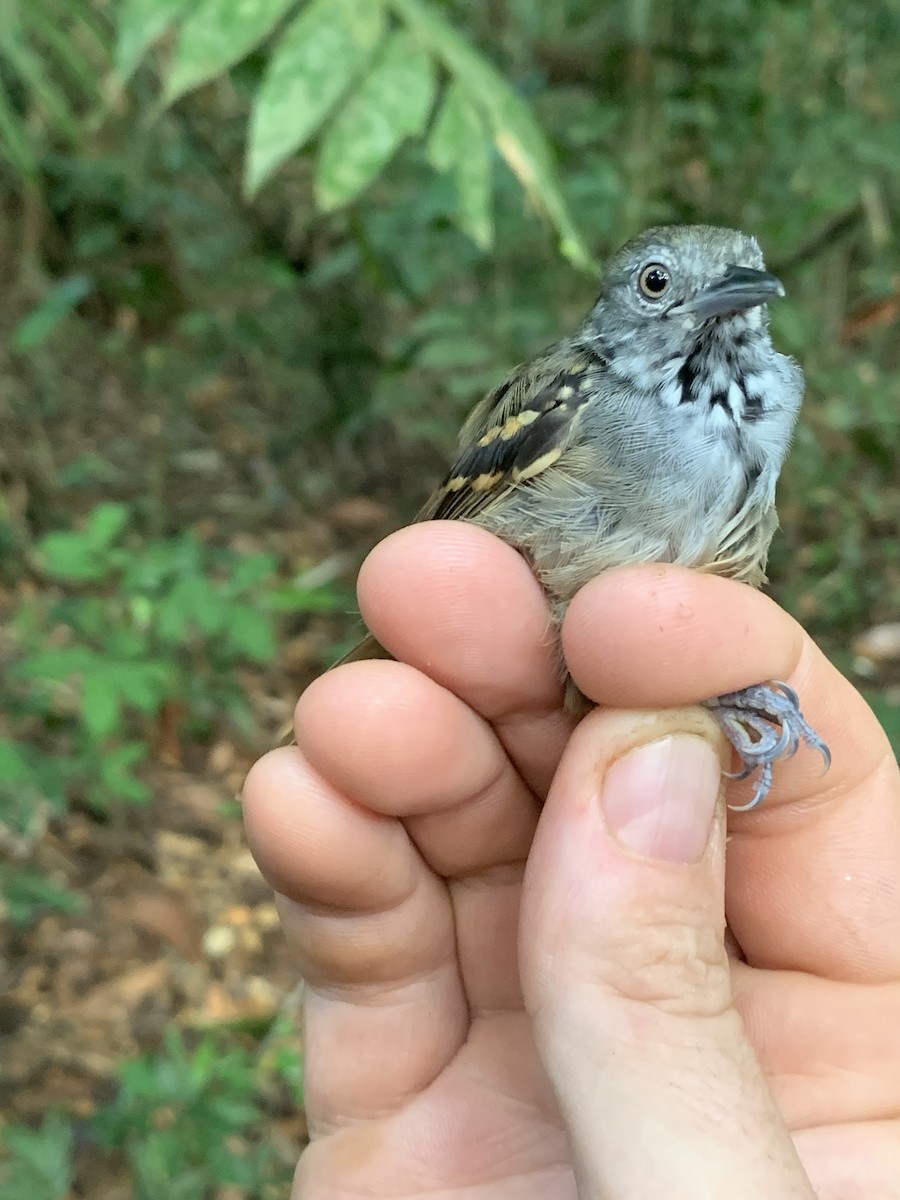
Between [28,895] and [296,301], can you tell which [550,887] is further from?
[296,301]

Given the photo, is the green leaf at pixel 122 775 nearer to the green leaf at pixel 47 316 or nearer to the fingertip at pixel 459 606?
the fingertip at pixel 459 606

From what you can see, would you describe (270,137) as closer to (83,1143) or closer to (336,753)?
(336,753)

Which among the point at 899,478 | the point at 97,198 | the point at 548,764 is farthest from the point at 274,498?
the point at 548,764

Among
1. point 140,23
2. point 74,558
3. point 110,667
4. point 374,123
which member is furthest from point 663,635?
point 74,558

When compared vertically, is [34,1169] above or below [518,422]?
below

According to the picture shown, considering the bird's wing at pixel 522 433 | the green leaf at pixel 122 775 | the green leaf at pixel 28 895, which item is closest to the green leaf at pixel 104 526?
the green leaf at pixel 122 775

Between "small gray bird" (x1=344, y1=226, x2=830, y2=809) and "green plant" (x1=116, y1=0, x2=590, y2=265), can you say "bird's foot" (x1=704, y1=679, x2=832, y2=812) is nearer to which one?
"small gray bird" (x1=344, y1=226, x2=830, y2=809)
